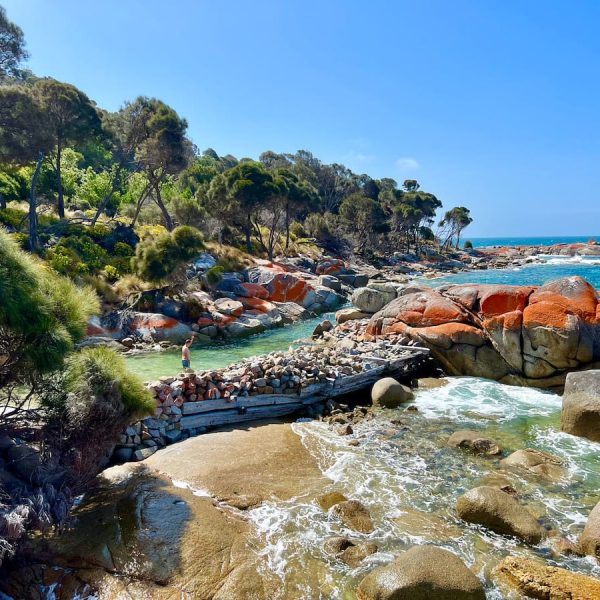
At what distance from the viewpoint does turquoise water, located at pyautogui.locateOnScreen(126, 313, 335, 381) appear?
19.9 metres

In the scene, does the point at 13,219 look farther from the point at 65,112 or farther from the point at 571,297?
the point at 571,297

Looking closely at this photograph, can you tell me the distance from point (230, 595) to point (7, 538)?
3347 millimetres

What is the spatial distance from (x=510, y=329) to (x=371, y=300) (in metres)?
12.0

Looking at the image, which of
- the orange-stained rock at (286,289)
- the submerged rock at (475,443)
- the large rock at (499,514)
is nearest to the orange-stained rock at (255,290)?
the orange-stained rock at (286,289)

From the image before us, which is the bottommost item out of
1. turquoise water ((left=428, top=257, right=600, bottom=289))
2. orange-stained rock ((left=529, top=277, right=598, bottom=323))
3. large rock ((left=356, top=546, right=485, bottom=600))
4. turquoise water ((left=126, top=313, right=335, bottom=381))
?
turquoise water ((left=126, top=313, right=335, bottom=381))

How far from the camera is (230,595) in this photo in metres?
6.24

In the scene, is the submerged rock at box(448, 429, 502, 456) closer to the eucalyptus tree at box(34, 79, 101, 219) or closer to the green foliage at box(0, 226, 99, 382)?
the green foliage at box(0, 226, 99, 382)

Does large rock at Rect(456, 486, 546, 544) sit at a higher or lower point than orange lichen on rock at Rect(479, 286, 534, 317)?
lower

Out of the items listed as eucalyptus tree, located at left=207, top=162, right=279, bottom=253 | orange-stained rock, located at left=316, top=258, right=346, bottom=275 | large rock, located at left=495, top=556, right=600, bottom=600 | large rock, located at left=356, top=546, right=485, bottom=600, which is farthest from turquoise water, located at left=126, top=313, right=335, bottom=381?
orange-stained rock, located at left=316, top=258, right=346, bottom=275

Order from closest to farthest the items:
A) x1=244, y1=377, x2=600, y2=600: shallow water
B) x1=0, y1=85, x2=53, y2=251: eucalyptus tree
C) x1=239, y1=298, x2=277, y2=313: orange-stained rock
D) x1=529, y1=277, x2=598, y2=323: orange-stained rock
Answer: x1=244, y1=377, x2=600, y2=600: shallow water < x1=529, y1=277, x2=598, y2=323: orange-stained rock < x1=0, y1=85, x2=53, y2=251: eucalyptus tree < x1=239, y1=298, x2=277, y2=313: orange-stained rock

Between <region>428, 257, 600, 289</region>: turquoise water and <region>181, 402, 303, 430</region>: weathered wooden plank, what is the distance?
36.8 metres

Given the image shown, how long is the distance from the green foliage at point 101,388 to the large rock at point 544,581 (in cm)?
793

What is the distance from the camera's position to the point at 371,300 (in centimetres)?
2903

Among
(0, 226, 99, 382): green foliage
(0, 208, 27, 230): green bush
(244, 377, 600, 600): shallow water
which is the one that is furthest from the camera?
(0, 208, 27, 230): green bush
